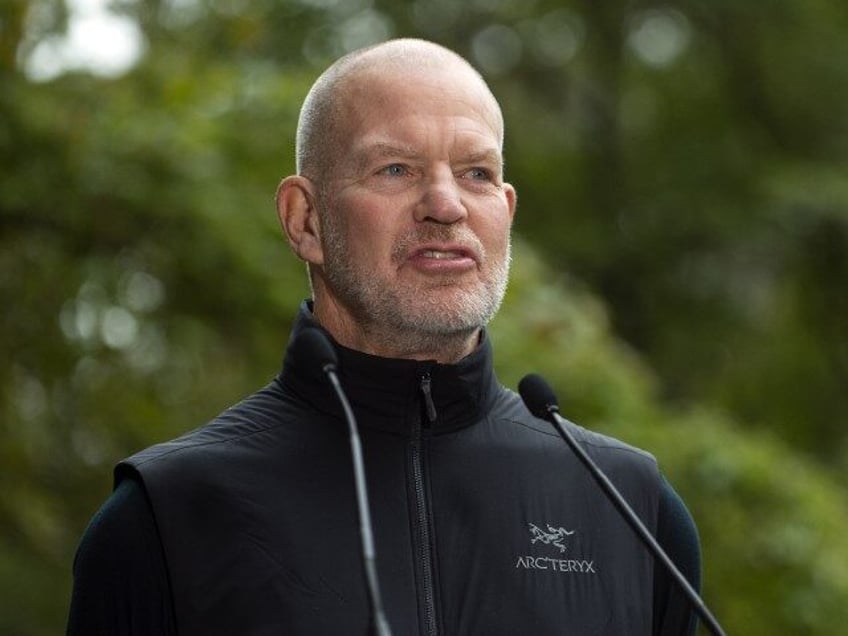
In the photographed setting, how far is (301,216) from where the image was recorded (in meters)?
3.11

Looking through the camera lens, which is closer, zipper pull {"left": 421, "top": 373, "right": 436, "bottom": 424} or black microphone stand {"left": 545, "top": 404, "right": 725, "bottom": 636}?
black microphone stand {"left": 545, "top": 404, "right": 725, "bottom": 636}

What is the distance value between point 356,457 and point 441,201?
0.60m

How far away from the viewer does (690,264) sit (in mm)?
15250

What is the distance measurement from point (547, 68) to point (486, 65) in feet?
2.53

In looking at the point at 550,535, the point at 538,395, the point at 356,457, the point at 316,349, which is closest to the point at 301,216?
the point at 316,349

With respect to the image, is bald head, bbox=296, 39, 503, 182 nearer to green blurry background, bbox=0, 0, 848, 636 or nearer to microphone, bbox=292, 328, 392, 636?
microphone, bbox=292, 328, 392, 636

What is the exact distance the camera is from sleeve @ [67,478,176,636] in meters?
2.70

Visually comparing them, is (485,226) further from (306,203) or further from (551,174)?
(551,174)

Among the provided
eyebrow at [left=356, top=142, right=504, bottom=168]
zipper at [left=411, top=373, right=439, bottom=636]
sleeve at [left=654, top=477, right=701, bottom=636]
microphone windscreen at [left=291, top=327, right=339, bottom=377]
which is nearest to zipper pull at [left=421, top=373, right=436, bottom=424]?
zipper at [left=411, top=373, right=439, bottom=636]

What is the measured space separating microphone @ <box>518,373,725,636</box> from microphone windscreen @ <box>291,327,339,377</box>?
0.32 m

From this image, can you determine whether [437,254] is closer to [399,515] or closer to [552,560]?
[399,515]

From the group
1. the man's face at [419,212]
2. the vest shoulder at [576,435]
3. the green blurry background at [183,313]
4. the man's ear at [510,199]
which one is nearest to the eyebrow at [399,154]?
the man's face at [419,212]

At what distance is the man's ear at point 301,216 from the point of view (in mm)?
3092

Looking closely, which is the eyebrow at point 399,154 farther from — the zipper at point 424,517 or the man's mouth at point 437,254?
the zipper at point 424,517
